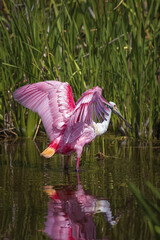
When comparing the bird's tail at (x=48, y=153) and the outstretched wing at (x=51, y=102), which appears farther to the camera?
the outstretched wing at (x=51, y=102)

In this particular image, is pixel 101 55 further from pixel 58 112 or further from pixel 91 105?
pixel 91 105

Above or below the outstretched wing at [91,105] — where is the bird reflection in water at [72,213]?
below

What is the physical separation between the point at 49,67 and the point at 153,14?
1.59m

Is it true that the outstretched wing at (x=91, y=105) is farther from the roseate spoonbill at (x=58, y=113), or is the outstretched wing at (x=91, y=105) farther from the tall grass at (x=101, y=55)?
the tall grass at (x=101, y=55)

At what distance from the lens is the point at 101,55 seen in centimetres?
756

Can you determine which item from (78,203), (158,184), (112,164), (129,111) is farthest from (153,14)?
(78,203)

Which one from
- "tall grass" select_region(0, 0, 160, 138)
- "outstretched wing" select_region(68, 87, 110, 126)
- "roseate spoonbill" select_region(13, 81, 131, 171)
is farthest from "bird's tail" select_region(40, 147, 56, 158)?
"tall grass" select_region(0, 0, 160, 138)

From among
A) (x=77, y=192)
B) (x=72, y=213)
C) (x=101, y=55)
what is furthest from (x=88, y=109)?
(x=101, y=55)

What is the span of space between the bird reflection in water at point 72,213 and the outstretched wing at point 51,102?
50.3 inches

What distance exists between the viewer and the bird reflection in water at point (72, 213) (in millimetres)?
3283

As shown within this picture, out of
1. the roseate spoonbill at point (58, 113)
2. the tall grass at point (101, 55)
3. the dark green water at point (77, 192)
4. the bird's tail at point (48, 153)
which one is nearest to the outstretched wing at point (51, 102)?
the roseate spoonbill at point (58, 113)

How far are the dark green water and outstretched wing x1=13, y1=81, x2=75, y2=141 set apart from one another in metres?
0.48

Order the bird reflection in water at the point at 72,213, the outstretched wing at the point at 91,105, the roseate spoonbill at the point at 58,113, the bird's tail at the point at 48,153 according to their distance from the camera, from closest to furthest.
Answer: the bird reflection in water at the point at 72,213, the outstretched wing at the point at 91,105, the bird's tail at the point at 48,153, the roseate spoonbill at the point at 58,113

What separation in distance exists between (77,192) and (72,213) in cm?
81
